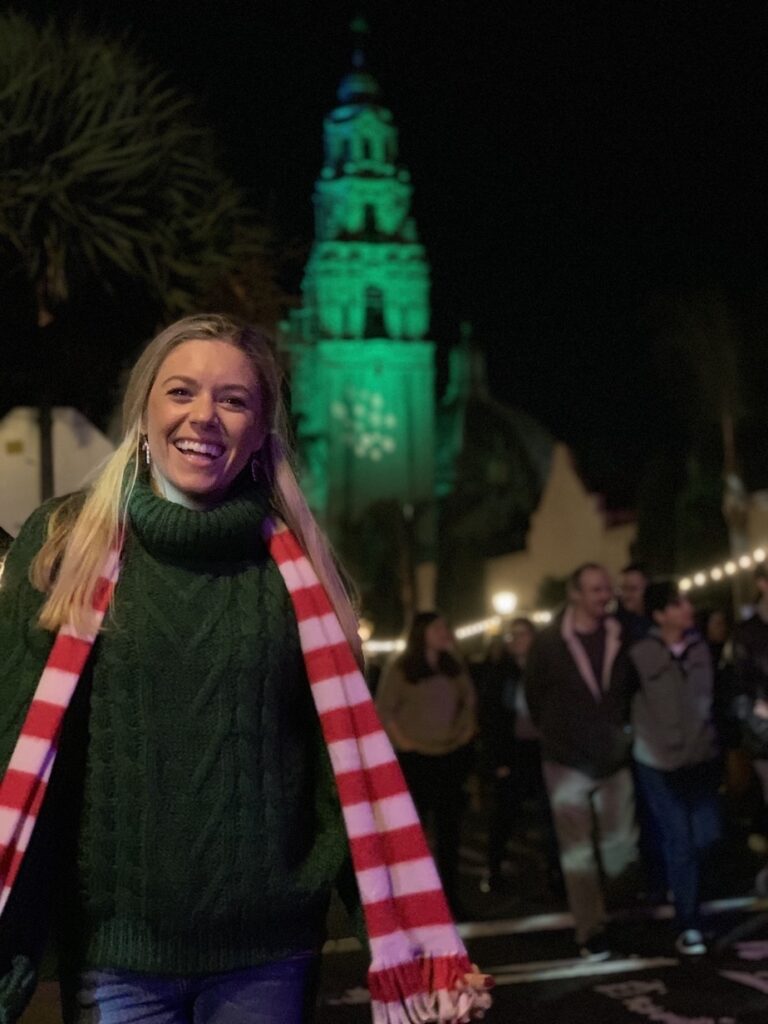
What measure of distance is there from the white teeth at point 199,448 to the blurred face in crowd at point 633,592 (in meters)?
8.17

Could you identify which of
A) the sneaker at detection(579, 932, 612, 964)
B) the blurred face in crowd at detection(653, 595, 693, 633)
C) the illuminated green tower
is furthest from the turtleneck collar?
the illuminated green tower

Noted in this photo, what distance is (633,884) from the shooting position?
1035cm

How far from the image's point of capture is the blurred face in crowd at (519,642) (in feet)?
44.7

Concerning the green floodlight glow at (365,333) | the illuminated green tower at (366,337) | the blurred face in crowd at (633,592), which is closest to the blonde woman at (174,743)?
the blurred face in crowd at (633,592)

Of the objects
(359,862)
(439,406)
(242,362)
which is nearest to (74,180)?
(242,362)

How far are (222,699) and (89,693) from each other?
24 cm

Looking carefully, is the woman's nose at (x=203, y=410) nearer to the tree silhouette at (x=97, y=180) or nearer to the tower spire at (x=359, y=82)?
the tree silhouette at (x=97, y=180)

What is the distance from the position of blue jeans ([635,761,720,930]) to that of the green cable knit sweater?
237 inches

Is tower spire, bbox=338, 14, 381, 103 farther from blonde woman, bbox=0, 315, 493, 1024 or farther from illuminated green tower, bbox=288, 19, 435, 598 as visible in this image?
blonde woman, bbox=0, 315, 493, 1024

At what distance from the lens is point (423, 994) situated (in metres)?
2.93

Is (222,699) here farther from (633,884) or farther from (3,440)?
(633,884)

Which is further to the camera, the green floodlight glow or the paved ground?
the green floodlight glow

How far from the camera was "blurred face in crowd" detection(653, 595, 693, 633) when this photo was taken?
951cm

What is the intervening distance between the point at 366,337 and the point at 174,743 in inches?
3471
